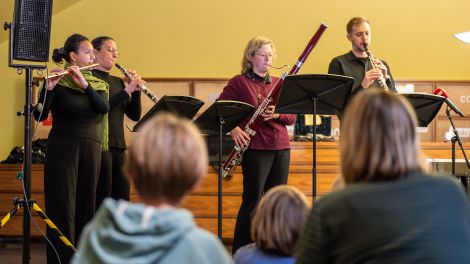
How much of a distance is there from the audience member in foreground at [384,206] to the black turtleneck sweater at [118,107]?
328 centimetres

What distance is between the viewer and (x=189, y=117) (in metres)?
4.71

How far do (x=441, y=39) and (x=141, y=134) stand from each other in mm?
6548

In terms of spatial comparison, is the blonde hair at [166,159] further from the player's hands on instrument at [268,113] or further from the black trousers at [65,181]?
the player's hands on instrument at [268,113]

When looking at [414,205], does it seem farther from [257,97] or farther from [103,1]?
[103,1]

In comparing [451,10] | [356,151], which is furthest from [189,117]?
[451,10]

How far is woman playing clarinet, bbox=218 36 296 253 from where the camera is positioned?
466cm

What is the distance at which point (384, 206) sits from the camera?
5.53ft

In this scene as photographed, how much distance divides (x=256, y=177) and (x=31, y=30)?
1.65 meters

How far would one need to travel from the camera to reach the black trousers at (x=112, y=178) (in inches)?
187

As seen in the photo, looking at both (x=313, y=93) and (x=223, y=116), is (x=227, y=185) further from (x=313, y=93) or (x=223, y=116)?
(x=313, y=93)

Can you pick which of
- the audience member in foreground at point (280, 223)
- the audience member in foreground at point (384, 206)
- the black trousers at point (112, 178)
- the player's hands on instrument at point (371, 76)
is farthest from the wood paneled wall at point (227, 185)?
the audience member in foreground at point (384, 206)

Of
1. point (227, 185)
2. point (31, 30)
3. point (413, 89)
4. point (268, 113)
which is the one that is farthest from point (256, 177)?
point (413, 89)

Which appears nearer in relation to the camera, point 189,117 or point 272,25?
point 189,117

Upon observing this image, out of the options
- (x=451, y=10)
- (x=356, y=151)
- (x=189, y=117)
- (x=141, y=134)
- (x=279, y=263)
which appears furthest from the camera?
(x=451, y=10)
